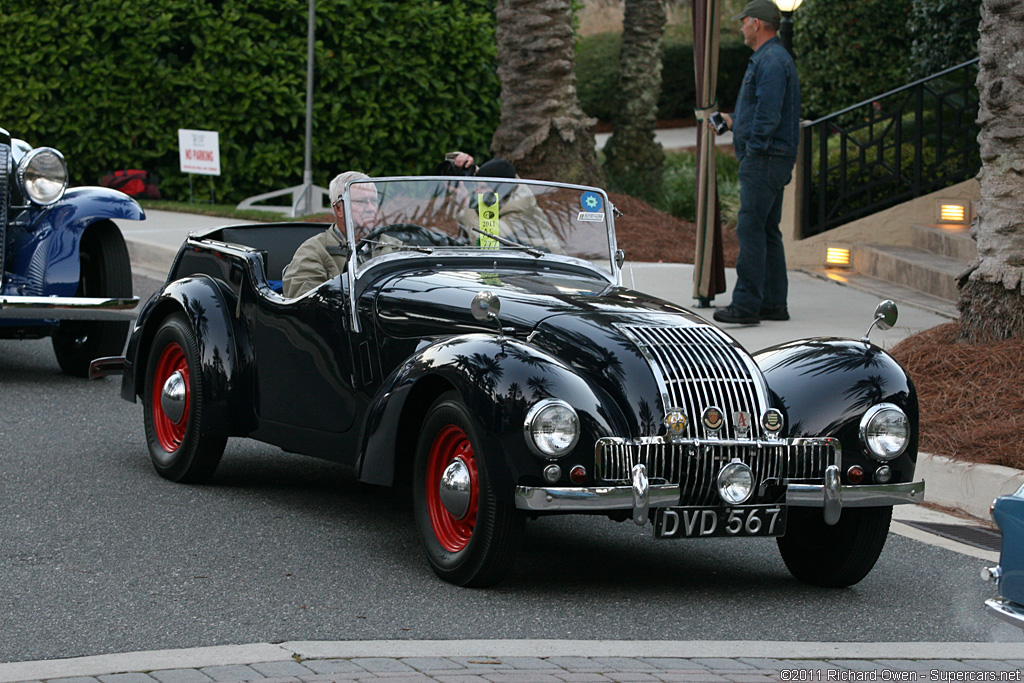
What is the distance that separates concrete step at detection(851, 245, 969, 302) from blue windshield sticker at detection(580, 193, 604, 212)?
5.66m

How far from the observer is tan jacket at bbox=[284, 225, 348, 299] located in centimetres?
679

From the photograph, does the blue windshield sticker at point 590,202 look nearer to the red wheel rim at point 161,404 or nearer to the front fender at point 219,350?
the front fender at point 219,350

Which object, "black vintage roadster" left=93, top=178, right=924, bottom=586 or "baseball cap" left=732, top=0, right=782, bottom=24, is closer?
"black vintage roadster" left=93, top=178, right=924, bottom=586

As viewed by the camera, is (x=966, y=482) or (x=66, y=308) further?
(x=66, y=308)

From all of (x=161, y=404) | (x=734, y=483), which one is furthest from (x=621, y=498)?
(x=161, y=404)

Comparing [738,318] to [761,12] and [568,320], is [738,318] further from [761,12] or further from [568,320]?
[568,320]

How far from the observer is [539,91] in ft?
Answer: 53.2

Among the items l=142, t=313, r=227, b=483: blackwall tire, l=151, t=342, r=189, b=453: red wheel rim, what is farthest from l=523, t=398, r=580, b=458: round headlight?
l=151, t=342, r=189, b=453: red wheel rim

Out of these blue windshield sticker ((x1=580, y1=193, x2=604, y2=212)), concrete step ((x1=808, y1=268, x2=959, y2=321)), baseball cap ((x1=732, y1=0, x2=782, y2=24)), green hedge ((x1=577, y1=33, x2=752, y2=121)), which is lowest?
concrete step ((x1=808, y1=268, x2=959, y2=321))

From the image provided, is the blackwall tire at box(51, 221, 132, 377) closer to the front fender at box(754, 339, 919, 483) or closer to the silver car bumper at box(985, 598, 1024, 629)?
the front fender at box(754, 339, 919, 483)

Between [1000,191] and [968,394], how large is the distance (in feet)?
4.55

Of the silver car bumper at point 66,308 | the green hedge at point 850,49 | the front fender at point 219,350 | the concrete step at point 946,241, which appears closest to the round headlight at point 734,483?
the front fender at point 219,350

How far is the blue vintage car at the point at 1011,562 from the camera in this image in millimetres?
3713

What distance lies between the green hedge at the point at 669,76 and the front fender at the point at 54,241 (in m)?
27.5
